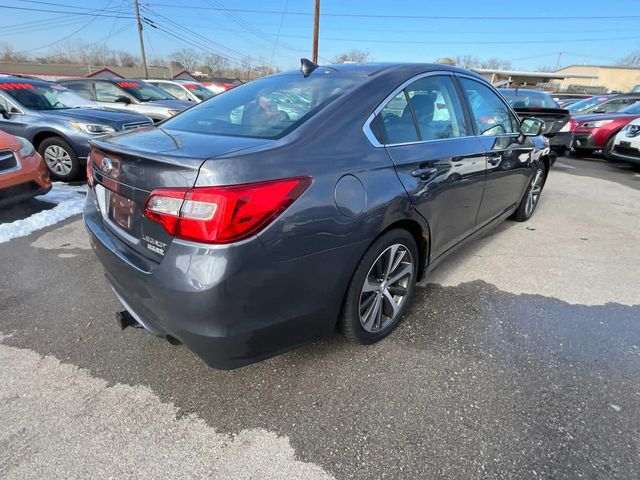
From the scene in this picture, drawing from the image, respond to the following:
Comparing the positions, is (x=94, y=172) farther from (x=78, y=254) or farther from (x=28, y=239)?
(x=28, y=239)

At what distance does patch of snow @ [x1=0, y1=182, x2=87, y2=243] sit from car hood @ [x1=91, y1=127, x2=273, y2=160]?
2685mm

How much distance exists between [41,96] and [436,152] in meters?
6.83

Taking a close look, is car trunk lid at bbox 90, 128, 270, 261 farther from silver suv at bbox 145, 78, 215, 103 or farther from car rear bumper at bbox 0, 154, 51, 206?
silver suv at bbox 145, 78, 215, 103

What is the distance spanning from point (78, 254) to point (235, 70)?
81574 millimetres

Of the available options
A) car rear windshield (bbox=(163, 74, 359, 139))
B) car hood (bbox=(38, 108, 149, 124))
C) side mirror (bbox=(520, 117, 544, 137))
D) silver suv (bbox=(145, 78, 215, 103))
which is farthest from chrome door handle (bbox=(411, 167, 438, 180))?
silver suv (bbox=(145, 78, 215, 103))

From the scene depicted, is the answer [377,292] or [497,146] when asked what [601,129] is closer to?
[497,146]

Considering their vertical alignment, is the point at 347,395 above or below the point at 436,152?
below

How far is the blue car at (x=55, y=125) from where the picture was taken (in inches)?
223

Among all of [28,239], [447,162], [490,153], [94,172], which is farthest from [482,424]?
[28,239]

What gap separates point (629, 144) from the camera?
8086 millimetres

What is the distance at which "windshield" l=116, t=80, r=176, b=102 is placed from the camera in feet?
29.8

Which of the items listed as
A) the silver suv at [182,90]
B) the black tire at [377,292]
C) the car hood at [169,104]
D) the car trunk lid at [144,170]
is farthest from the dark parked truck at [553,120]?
the silver suv at [182,90]

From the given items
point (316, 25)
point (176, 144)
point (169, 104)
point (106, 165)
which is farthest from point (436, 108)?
point (316, 25)

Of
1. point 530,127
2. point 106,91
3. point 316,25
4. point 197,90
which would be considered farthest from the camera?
point 316,25
